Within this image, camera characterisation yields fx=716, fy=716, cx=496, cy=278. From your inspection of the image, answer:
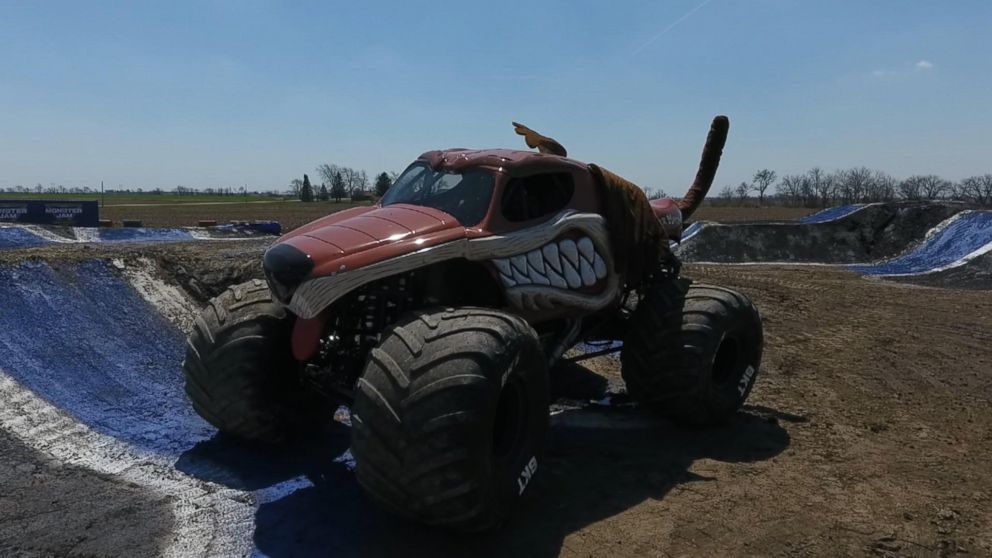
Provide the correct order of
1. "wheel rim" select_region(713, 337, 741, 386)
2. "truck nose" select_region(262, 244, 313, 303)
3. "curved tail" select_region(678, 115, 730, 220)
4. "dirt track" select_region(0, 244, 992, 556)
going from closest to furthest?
"dirt track" select_region(0, 244, 992, 556)
"truck nose" select_region(262, 244, 313, 303)
"wheel rim" select_region(713, 337, 741, 386)
"curved tail" select_region(678, 115, 730, 220)

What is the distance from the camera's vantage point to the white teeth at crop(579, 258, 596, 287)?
5242 millimetres

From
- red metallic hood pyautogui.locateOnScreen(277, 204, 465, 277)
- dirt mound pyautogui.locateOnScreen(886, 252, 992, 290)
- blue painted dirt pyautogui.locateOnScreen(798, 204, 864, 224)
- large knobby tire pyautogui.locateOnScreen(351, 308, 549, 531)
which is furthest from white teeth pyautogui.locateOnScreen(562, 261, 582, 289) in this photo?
blue painted dirt pyautogui.locateOnScreen(798, 204, 864, 224)

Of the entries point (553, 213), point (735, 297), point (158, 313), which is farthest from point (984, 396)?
point (158, 313)

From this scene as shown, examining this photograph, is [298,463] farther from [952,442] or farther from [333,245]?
[952,442]

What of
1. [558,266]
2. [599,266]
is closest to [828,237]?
[599,266]

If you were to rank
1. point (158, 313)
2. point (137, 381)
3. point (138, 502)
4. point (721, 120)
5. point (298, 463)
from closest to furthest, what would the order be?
1. point (138, 502)
2. point (298, 463)
3. point (137, 381)
4. point (721, 120)
5. point (158, 313)

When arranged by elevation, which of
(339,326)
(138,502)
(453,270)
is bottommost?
(138,502)

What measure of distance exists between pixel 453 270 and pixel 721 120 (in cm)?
387

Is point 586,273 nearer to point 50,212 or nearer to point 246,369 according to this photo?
point 246,369

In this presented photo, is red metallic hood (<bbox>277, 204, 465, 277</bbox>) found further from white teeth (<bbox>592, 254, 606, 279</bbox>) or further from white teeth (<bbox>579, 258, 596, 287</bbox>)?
white teeth (<bbox>592, 254, 606, 279</bbox>)

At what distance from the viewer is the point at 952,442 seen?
5.45 m

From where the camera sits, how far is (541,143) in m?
6.33

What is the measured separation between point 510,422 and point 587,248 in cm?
170

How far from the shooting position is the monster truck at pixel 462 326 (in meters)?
3.44
